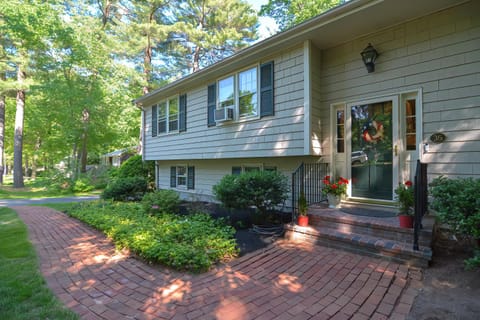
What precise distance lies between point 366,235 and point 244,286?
216 centimetres

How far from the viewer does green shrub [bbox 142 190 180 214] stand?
5.98m

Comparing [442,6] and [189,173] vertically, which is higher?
[442,6]

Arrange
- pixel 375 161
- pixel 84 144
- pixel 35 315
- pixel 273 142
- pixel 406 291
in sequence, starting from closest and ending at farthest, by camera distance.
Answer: pixel 35 315 < pixel 406 291 < pixel 375 161 < pixel 273 142 < pixel 84 144

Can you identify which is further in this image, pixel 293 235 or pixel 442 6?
pixel 293 235

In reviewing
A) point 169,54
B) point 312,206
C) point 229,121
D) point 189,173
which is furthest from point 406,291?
point 169,54

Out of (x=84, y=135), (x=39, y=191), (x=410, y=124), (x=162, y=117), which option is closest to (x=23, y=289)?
(x=410, y=124)

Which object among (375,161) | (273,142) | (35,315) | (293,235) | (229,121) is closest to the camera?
(35,315)

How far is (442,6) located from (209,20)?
49.1 feet

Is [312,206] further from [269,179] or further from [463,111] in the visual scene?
[463,111]

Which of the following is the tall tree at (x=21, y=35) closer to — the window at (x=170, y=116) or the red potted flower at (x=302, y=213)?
the window at (x=170, y=116)

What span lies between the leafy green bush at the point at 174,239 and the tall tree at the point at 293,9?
12.7 metres

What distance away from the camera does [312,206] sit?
16.5 ft

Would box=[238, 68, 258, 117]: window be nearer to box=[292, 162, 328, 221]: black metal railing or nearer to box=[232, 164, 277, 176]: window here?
box=[232, 164, 277, 176]: window

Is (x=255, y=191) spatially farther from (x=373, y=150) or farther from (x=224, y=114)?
(x=224, y=114)
